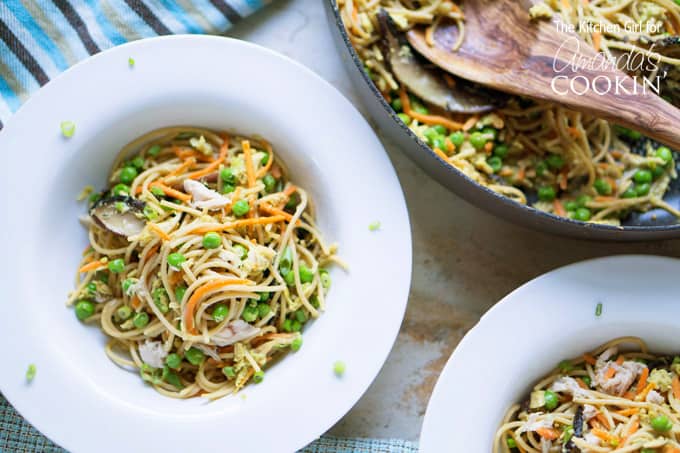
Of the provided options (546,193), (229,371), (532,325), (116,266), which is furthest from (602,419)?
(116,266)

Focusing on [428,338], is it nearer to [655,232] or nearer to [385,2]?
[655,232]

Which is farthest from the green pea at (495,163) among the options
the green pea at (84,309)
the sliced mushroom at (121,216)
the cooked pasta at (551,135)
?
the green pea at (84,309)

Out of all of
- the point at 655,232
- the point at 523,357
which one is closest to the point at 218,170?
the point at 523,357

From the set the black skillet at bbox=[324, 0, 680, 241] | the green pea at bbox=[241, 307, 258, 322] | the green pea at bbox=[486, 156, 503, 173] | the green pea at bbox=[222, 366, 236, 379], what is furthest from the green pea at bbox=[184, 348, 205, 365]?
the green pea at bbox=[486, 156, 503, 173]

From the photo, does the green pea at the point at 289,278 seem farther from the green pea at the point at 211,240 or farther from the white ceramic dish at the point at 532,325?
the white ceramic dish at the point at 532,325

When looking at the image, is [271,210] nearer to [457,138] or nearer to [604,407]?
[457,138]

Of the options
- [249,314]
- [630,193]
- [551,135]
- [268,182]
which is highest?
[268,182]
